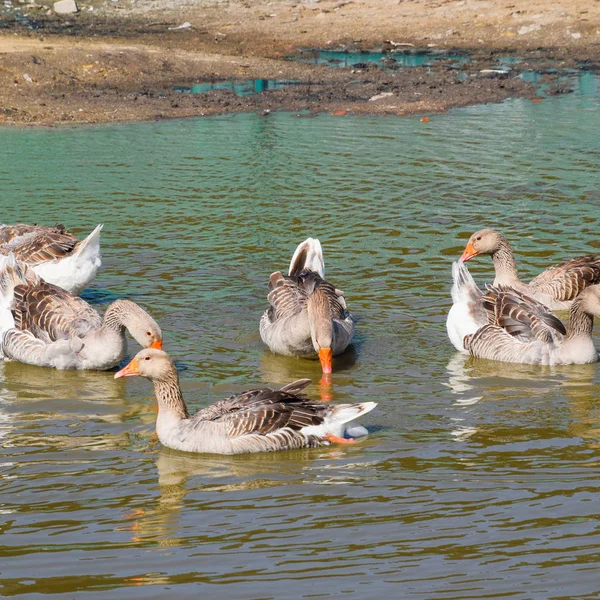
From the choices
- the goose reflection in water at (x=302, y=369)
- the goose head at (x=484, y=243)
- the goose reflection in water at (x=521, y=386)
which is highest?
the goose head at (x=484, y=243)

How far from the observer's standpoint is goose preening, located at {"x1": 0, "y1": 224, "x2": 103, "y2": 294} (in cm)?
1334

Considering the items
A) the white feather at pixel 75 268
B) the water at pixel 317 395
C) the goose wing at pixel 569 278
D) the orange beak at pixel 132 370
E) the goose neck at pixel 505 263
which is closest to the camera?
the water at pixel 317 395

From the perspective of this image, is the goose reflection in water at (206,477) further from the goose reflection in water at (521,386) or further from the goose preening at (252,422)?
the goose reflection in water at (521,386)

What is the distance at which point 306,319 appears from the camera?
11898mm

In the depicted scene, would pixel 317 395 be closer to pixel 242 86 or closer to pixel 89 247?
pixel 89 247

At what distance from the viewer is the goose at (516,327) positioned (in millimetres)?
11633

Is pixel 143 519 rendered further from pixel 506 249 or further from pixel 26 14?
pixel 26 14

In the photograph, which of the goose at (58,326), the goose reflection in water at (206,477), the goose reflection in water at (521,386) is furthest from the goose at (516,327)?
the goose at (58,326)

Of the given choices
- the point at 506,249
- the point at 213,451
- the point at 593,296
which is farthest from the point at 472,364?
the point at 213,451

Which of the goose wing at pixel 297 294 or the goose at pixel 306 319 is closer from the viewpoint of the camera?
the goose at pixel 306 319

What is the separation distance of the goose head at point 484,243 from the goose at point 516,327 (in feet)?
4.37

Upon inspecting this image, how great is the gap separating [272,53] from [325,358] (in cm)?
2412

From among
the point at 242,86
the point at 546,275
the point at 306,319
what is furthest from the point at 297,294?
the point at 242,86

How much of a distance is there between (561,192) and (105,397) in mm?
10100
